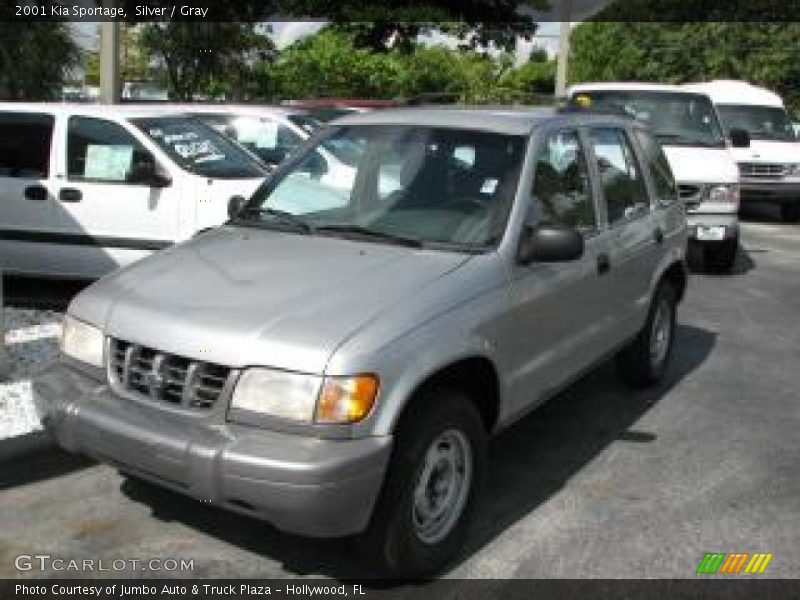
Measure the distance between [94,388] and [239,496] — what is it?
2.81 feet

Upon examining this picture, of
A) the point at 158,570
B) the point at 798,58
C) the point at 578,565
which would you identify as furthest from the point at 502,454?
the point at 798,58

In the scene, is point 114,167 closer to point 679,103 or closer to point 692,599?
point 692,599

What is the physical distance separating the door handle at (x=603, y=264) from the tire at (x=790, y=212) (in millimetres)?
12105

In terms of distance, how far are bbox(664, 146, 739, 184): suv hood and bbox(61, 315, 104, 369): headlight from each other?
7687 mm

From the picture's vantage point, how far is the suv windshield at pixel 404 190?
4.41 metres

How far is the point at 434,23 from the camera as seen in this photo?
3181cm

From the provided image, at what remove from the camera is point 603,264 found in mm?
5117

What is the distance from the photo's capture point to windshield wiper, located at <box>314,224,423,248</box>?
4.33 meters

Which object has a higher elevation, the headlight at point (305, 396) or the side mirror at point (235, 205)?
the side mirror at point (235, 205)

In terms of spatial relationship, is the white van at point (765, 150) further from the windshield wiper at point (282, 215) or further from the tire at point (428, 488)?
the tire at point (428, 488)

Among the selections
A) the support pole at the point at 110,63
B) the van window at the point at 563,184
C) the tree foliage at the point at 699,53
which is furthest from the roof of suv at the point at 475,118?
the tree foliage at the point at 699,53

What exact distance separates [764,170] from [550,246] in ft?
40.7

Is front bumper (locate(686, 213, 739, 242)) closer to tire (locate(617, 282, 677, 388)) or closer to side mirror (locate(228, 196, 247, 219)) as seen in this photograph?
tire (locate(617, 282, 677, 388))

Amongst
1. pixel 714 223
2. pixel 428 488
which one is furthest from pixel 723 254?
pixel 428 488
